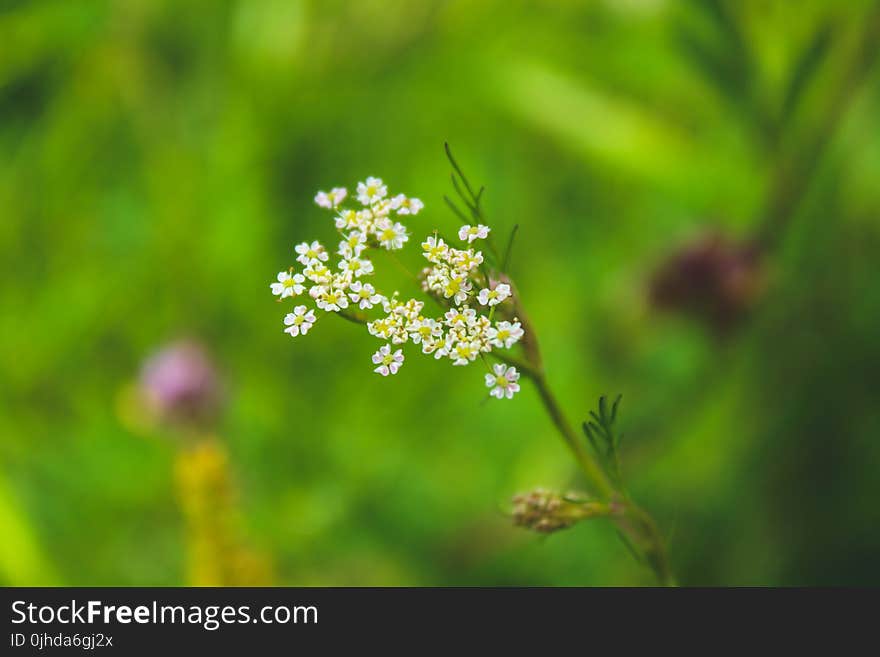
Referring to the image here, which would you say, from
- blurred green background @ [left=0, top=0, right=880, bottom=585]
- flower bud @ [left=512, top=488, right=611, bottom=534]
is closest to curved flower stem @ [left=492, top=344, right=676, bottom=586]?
flower bud @ [left=512, top=488, right=611, bottom=534]

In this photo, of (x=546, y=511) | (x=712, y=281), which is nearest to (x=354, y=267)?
(x=546, y=511)

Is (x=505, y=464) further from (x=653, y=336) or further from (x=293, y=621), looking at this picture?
(x=293, y=621)

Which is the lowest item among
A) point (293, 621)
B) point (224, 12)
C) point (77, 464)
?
point (293, 621)

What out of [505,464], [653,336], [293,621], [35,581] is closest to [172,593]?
[293,621]

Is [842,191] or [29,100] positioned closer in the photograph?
[29,100]

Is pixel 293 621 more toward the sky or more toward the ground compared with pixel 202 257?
more toward the ground

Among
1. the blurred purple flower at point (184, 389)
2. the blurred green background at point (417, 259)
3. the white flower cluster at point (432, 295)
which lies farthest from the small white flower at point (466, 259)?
the blurred purple flower at point (184, 389)

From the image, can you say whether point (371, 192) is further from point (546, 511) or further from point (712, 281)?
point (712, 281)
